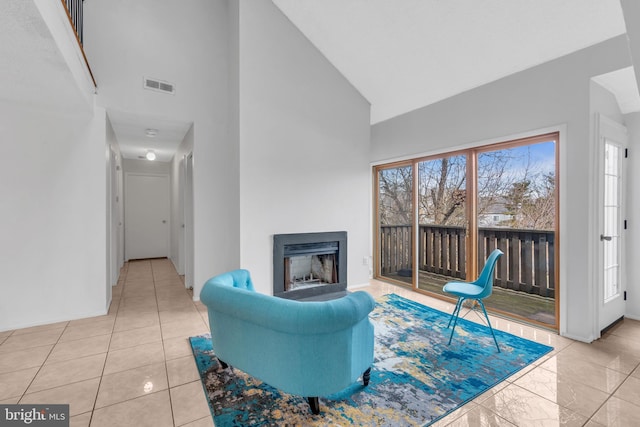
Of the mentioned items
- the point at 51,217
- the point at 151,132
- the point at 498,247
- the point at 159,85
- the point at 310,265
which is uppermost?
the point at 159,85

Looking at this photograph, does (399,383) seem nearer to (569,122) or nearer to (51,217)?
(569,122)

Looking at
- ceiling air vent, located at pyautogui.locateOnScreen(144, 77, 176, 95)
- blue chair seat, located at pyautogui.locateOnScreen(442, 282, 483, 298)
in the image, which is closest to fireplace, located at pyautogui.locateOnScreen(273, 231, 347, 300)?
blue chair seat, located at pyautogui.locateOnScreen(442, 282, 483, 298)

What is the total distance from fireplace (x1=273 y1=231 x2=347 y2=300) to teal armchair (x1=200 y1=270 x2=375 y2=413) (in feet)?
5.95

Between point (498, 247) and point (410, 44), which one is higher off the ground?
point (410, 44)

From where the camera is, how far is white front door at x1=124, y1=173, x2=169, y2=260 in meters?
6.75

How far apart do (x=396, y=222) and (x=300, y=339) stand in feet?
11.1

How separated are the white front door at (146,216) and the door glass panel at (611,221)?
7.83m

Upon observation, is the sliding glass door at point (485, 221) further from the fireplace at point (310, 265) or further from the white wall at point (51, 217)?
the white wall at point (51, 217)

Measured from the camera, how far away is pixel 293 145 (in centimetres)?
383

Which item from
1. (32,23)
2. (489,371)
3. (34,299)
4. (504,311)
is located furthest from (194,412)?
(504,311)

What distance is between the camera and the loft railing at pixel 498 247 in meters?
3.10

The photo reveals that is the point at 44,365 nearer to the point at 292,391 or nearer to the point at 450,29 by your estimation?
the point at 292,391

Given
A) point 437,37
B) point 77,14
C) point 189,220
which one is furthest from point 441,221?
point 77,14

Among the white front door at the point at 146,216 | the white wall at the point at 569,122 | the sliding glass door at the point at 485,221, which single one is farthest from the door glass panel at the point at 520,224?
the white front door at the point at 146,216
